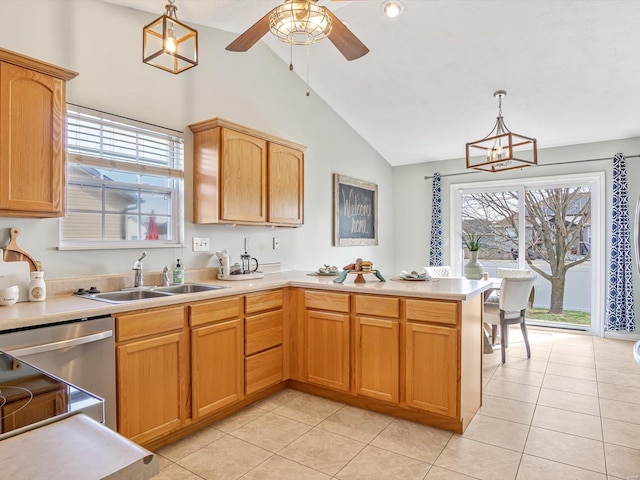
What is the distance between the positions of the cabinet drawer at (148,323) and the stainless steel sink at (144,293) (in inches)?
5.6

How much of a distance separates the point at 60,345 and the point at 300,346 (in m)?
1.73

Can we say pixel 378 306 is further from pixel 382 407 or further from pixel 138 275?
pixel 138 275

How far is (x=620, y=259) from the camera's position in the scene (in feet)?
15.2

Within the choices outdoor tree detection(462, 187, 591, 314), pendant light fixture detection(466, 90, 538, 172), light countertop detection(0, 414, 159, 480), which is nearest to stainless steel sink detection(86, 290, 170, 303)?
light countertop detection(0, 414, 159, 480)

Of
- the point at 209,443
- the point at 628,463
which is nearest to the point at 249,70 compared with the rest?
the point at 209,443

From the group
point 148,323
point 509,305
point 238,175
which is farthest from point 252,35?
point 509,305

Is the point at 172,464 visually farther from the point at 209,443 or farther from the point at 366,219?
the point at 366,219

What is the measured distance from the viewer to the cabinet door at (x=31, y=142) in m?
1.95

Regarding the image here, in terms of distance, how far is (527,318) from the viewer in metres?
5.54

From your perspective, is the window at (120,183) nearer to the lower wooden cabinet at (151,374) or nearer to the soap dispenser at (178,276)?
the soap dispenser at (178,276)

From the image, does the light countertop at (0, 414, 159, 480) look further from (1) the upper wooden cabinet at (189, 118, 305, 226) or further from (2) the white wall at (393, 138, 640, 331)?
(2) the white wall at (393, 138, 640, 331)

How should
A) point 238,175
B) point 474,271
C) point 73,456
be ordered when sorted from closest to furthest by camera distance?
point 73,456, point 238,175, point 474,271

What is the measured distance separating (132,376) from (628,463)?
8.84 ft

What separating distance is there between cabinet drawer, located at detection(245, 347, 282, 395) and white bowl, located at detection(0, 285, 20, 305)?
141cm
